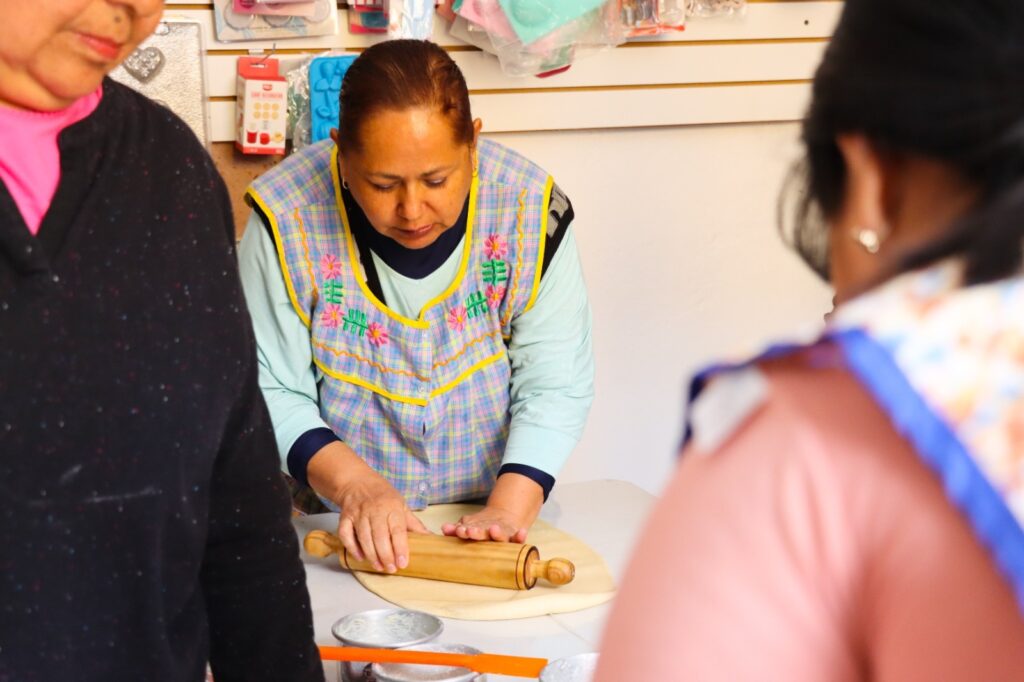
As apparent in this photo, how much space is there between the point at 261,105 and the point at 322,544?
1.06 metres

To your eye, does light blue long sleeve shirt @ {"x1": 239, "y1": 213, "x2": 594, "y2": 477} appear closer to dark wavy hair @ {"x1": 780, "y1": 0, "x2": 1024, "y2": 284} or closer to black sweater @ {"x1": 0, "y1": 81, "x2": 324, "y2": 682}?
black sweater @ {"x1": 0, "y1": 81, "x2": 324, "y2": 682}

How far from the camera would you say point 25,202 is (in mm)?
964

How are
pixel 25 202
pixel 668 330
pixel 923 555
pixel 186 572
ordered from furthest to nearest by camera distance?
pixel 668 330 < pixel 186 572 < pixel 25 202 < pixel 923 555

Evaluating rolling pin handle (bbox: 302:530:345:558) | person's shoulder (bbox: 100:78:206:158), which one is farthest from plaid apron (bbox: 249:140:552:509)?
person's shoulder (bbox: 100:78:206:158)

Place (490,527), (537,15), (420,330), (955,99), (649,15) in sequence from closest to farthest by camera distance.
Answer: (955,99) < (490,527) < (420,330) < (537,15) < (649,15)

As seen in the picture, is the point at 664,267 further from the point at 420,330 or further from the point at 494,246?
the point at 420,330

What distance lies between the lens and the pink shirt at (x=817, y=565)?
571 millimetres

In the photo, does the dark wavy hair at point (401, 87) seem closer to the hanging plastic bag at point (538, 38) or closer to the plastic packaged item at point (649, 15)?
the hanging plastic bag at point (538, 38)

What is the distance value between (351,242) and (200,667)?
1.09 m

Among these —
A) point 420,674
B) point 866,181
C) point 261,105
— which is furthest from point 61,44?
point 261,105

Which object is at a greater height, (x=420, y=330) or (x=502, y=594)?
(x=420, y=330)

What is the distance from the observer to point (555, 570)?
175 cm

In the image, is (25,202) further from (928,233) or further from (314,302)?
(314,302)

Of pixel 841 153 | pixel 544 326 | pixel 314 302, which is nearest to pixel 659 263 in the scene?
pixel 544 326
